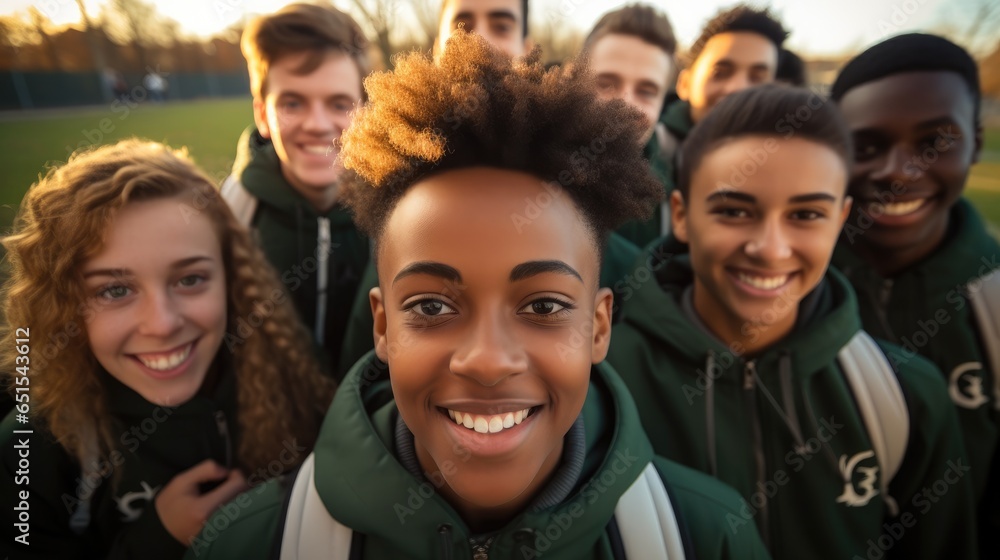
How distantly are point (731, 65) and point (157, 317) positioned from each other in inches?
132

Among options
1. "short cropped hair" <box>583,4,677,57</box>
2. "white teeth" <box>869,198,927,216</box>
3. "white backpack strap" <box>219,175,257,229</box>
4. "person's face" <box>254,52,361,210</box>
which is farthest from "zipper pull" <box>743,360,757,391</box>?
"white backpack strap" <box>219,175,257,229</box>

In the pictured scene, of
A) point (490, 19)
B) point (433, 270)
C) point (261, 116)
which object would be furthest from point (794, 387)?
point (261, 116)

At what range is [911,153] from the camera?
197 centimetres

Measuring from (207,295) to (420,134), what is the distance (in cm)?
115

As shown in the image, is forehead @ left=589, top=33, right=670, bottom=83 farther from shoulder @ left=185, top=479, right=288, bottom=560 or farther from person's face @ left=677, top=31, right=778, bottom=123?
shoulder @ left=185, top=479, right=288, bottom=560

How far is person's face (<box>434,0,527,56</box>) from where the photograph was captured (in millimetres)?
2938

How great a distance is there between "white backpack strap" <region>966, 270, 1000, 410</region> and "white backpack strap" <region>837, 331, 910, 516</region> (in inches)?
22.7

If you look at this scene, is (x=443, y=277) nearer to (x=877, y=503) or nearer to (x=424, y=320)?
(x=424, y=320)

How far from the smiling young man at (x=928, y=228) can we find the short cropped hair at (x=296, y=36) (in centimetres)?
235

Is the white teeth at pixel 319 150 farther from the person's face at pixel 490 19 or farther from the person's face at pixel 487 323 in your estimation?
the person's face at pixel 487 323

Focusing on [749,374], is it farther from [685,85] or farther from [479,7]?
[685,85]

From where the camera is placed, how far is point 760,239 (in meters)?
Answer: 1.63

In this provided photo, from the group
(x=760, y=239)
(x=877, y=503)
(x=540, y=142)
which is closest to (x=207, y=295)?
(x=540, y=142)

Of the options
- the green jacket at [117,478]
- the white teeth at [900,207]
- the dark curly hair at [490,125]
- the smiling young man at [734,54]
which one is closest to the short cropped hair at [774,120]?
the white teeth at [900,207]
